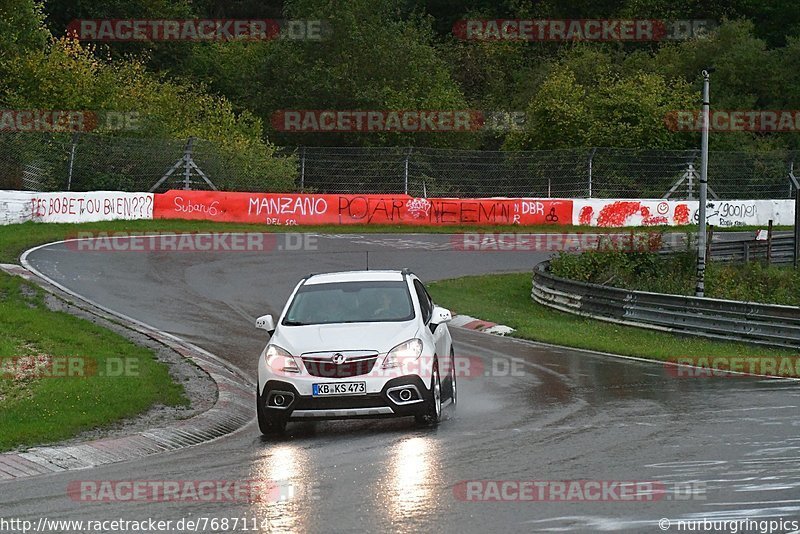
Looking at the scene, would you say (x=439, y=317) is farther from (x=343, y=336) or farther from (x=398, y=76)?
(x=398, y=76)

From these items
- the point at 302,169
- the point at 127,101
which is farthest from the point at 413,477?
the point at 127,101

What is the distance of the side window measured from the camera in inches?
524

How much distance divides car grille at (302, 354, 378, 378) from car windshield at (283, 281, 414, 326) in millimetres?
893

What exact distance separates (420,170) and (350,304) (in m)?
30.1

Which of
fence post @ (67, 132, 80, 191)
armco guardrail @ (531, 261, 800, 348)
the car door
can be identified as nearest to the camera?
the car door

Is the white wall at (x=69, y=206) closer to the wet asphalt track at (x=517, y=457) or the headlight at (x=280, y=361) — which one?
the wet asphalt track at (x=517, y=457)

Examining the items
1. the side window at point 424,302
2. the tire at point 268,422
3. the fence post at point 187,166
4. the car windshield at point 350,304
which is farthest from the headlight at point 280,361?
the fence post at point 187,166

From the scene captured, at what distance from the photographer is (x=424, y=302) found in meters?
13.7

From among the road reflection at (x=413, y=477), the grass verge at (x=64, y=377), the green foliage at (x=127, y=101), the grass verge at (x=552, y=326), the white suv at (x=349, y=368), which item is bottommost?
the grass verge at (x=552, y=326)

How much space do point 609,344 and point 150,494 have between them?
13.4 meters

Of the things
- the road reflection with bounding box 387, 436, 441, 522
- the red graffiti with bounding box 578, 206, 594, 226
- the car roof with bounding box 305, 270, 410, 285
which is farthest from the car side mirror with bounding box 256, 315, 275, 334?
the red graffiti with bounding box 578, 206, 594, 226

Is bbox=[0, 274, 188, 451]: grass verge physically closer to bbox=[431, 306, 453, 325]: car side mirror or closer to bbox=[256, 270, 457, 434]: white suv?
bbox=[256, 270, 457, 434]: white suv

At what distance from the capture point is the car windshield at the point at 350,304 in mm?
12930

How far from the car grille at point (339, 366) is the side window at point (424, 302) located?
131 centimetres
